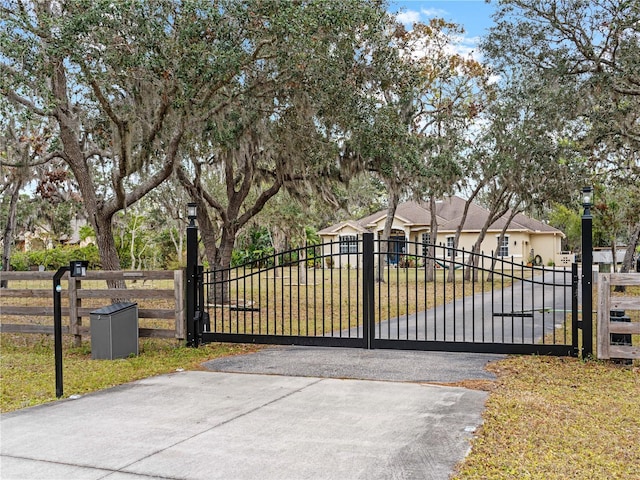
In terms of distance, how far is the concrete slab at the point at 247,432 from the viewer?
3932mm

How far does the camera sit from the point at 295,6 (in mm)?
8484

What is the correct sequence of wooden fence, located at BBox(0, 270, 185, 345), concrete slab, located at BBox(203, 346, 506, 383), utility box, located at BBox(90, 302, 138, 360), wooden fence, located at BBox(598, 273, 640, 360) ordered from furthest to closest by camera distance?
wooden fence, located at BBox(0, 270, 185, 345) → utility box, located at BBox(90, 302, 138, 360) → wooden fence, located at BBox(598, 273, 640, 360) → concrete slab, located at BBox(203, 346, 506, 383)

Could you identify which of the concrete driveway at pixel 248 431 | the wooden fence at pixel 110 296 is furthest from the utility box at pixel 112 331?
the concrete driveway at pixel 248 431

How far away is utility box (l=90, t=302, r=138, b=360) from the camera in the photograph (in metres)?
7.97

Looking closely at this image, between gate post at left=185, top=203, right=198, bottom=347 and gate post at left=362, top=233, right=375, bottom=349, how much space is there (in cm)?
249

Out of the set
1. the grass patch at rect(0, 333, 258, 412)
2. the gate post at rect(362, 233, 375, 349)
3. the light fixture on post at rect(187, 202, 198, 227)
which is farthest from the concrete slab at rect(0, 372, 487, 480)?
the light fixture on post at rect(187, 202, 198, 227)

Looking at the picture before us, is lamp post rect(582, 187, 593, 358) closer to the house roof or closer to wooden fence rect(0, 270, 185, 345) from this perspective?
wooden fence rect(0, 270, 185, 345)

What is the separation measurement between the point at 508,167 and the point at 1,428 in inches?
685

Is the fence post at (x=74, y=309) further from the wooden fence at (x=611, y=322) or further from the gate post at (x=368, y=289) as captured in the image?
the wooden fence at (x=611, y=322)

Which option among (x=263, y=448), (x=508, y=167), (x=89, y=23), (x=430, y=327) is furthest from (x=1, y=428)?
(x=508, y=167)

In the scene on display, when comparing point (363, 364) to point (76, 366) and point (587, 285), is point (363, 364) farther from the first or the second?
point (76, 366)

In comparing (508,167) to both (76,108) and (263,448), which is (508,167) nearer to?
(76,108)

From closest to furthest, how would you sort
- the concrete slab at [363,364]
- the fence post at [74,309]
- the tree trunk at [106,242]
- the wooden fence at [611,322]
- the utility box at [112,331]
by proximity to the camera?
the concrete slab at [363,364], the wooden fence at [611,322], the utility box at [112,331], the fence post at [74,309], the tree trunk at [106,242]

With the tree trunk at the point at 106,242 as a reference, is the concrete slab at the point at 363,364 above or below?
below
